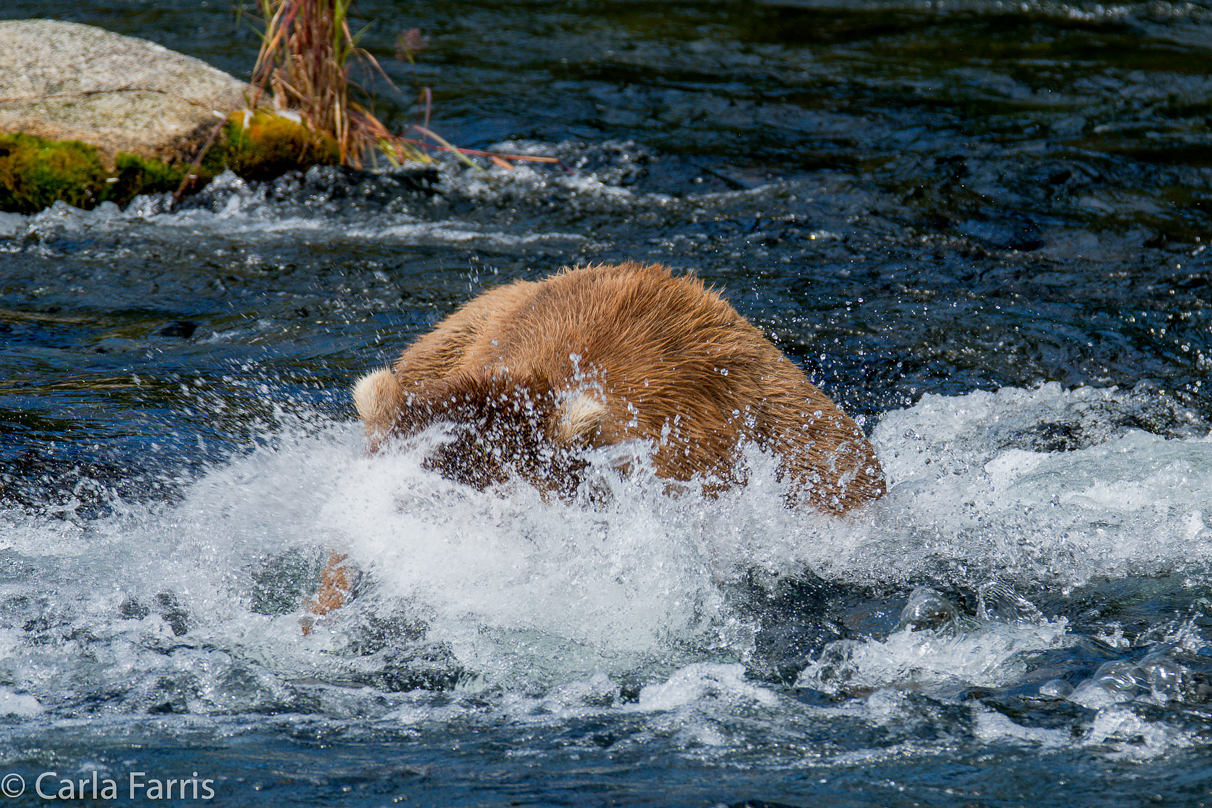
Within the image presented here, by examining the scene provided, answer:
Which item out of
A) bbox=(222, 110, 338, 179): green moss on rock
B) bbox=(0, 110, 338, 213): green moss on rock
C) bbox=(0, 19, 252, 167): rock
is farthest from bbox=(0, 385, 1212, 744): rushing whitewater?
bbox=(0, 19, 252, 167): rock

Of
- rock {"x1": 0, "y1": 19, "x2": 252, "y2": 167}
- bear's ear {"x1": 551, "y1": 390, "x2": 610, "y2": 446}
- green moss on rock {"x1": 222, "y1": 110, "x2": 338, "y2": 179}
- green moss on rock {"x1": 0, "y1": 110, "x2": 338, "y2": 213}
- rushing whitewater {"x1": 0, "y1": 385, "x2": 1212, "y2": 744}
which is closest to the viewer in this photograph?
rushing whitewater {"x1": 0, "y1": 385, "x2": 1212, "y2": 744}

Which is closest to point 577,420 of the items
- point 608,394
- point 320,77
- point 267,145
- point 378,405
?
point 608,394

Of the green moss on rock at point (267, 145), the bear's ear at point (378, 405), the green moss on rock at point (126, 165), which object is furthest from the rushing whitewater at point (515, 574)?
the green moss on rock at point (267, 145)

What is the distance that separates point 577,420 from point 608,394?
473mm

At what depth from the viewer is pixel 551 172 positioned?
9797 mm

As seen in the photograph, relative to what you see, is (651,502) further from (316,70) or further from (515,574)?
(316,70)

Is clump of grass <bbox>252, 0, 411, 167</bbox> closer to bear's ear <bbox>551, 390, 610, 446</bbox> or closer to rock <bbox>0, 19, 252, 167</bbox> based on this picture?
rock <bbox>0, 19, 252, 167</bbox>

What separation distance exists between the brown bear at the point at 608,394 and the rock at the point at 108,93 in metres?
4.30

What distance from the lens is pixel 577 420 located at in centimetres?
433

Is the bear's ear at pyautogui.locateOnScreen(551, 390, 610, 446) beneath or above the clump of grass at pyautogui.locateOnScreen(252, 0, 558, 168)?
beneath

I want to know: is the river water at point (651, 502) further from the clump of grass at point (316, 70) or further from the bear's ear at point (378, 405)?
the clump of grass at point (316, 70)

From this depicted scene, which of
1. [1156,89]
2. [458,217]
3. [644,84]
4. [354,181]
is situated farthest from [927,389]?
[1156,89]

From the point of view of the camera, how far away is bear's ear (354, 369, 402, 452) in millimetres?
4516

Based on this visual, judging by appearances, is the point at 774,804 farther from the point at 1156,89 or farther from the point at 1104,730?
the point at 1156,89
